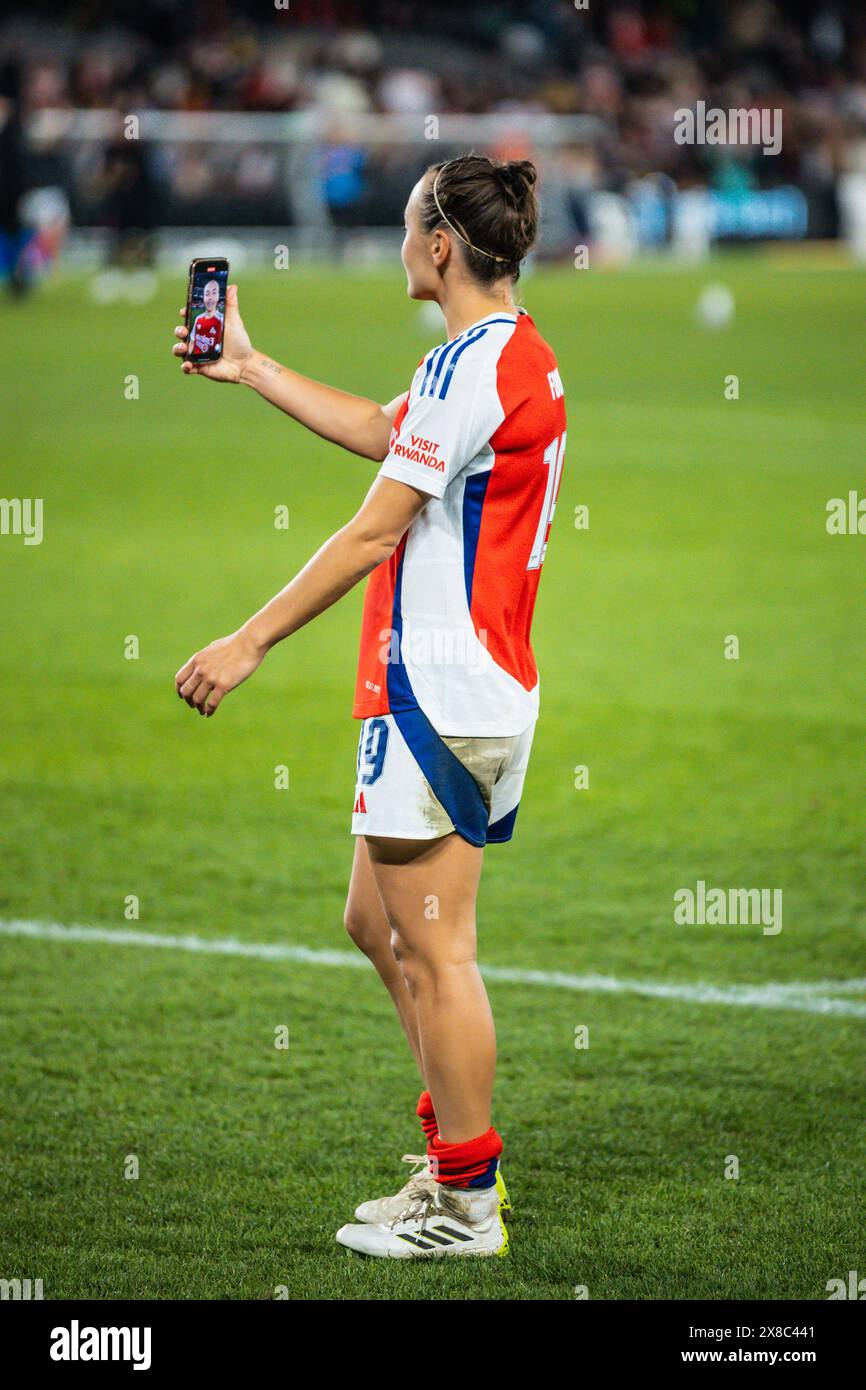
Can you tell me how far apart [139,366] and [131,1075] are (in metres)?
14.5

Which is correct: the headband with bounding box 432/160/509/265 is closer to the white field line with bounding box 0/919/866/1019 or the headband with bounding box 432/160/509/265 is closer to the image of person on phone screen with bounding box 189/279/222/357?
the image of person on phone screen with bounding box 189/279/222/357

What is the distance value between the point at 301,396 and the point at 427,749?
3.07 feet

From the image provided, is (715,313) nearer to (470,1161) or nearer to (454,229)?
(454,229)

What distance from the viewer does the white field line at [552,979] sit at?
16.7 ft

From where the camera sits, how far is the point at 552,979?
17.2 ft

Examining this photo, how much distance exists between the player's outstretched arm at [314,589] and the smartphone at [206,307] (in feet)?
2.32

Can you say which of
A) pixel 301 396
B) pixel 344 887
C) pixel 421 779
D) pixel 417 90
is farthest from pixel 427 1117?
pixel 417 90

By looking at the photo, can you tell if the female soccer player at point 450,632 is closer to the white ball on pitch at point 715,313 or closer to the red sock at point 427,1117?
the red sock at point 427,1117

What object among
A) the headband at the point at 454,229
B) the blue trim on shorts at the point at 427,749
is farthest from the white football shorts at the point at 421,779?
the headband at the point at 454,229

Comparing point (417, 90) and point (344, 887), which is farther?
point (417, 90)

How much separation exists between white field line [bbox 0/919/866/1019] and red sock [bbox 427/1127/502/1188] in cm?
150

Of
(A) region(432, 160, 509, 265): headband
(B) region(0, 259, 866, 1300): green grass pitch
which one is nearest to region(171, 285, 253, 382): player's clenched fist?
(A) region(432, 160, 509, 265): headband
